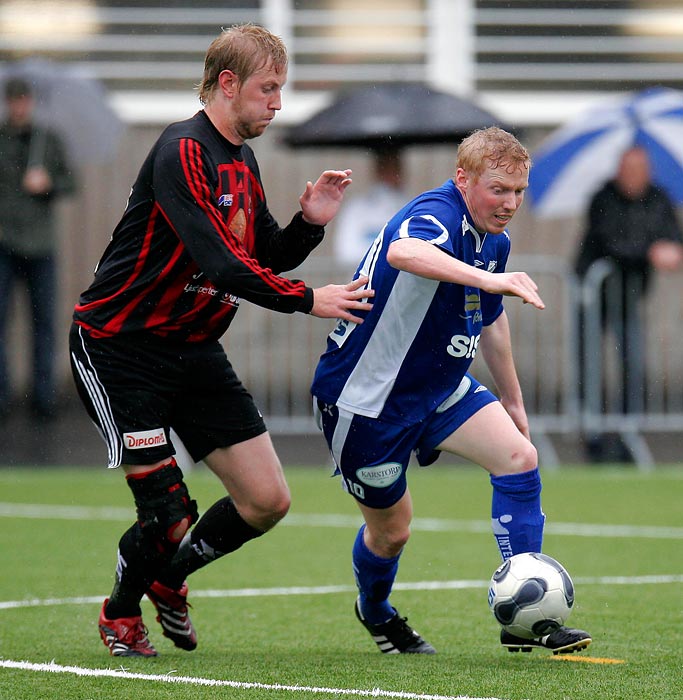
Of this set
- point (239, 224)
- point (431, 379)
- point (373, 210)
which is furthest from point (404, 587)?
point (373, 210)

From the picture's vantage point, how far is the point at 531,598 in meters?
4.80

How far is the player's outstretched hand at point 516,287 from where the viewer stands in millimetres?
4395

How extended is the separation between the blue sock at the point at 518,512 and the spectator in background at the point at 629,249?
6901mm

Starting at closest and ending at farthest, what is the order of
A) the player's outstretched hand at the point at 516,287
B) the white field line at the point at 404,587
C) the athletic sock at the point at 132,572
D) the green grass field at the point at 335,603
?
the player's outstretched hand at the point at 516,287
the green grass field at the point at 335,603
the athletic sock at the point at 132,572
the white field line at the point at 404,587

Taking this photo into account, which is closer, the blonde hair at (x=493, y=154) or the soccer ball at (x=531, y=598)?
the soccer ball at (x=531, y=598)

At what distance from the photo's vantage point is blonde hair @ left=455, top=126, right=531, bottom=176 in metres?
4.91

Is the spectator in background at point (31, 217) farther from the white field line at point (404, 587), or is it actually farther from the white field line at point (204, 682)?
the white field line at point (204, 682)

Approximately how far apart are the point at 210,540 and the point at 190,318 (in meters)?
0.88

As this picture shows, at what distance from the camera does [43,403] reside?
42.1ft

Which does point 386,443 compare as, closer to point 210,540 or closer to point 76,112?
point 210,540

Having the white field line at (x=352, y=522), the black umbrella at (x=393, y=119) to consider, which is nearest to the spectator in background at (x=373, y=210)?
the black umbrella at (x=393, y=119)

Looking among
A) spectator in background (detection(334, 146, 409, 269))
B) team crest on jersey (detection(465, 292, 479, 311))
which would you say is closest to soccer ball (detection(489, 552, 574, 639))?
team crest on jersey (detection(465, 292, 479, 311))

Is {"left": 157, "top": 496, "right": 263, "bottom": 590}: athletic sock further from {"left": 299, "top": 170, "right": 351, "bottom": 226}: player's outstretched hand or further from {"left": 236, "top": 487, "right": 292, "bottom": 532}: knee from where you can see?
{"left": 299, "top": 170, "right": 351, "bottom": 226}: player's outstretched hand

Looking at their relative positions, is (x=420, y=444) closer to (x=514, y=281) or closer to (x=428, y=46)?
(x=514, y=281)
